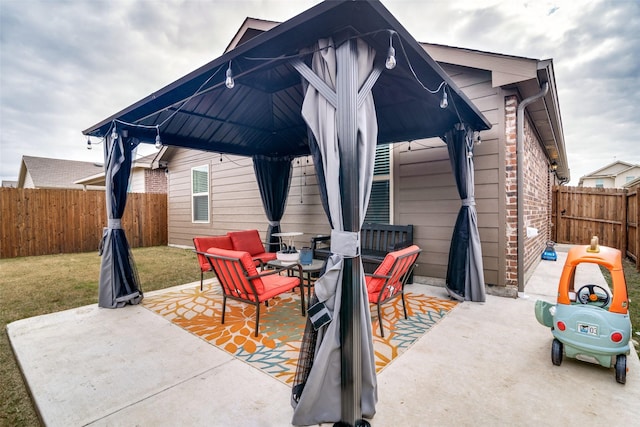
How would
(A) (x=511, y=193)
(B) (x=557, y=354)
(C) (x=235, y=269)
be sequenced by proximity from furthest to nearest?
(A) (x=511, y=193)
(C) (x=235, y=269)
(B) (x=557, y=354)

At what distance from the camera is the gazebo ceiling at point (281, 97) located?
66.6 inches

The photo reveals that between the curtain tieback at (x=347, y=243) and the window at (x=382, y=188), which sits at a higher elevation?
the window at (x=382, y=188)

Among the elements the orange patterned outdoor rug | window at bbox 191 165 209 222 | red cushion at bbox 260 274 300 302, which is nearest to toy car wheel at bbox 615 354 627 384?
the orange patterned outdoor rug

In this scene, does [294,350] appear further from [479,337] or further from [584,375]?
[584,375]

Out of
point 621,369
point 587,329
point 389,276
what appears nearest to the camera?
point 621,369

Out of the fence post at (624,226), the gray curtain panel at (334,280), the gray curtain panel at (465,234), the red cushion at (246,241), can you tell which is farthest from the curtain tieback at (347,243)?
the fence post at (624,226)

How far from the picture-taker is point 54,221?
859 centimetres

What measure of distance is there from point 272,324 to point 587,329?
2.80 meters

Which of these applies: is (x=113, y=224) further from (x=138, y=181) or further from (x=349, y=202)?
(x=138, y=181)

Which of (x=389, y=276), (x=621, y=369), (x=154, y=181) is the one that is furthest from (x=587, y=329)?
(x=154, y=181)

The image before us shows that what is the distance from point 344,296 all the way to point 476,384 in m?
1.28

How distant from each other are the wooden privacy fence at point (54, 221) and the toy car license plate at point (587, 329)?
38.3ft

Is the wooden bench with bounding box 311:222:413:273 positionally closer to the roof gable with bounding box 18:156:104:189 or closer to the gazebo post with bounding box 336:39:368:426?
the gazebo post with bounding box 336:39:368:426

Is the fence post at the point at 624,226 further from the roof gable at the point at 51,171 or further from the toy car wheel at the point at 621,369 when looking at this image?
the roof gable at the point at 51,171
